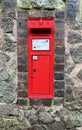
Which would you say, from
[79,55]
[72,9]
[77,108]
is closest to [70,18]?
[72,9]

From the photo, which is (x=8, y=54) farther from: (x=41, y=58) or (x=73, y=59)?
(x=73, y=59)

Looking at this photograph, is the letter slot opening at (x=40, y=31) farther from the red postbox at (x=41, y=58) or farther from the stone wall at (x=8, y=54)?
the stone wall at (x=8, y=54)

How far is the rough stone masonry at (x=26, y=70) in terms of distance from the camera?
5070 mm

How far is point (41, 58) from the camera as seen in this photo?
508cm

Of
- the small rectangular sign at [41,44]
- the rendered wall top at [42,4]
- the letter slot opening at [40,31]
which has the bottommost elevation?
the small rectangular sign at [41,44]

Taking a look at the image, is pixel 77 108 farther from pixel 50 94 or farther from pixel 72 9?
pixel 72 9

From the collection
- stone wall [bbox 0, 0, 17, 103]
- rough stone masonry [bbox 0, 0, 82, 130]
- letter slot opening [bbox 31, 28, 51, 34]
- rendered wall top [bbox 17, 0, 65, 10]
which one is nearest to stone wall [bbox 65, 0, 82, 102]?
rough stone masonry [bbox 0, 0, 82, 130]

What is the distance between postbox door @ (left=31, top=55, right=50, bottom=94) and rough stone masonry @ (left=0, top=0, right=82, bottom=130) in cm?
13

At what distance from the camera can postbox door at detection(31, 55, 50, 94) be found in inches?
201

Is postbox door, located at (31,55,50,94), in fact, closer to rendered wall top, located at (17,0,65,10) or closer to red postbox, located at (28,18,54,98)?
red postbox, located at (28,18,54,98)

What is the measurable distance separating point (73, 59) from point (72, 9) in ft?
2.58

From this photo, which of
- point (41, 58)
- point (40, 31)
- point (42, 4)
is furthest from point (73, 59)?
point (42, 4)

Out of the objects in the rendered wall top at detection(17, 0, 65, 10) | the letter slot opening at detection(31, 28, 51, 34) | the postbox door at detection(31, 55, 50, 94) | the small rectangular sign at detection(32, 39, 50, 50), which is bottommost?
the postbox door at detection(31, 55, 50, 94)

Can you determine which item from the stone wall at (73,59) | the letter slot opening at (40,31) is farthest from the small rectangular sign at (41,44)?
the stone wall at (73,59)
